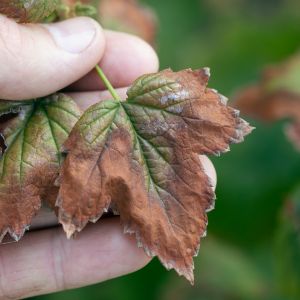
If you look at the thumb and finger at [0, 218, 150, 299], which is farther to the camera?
finger at [0, 218, 150, 299]

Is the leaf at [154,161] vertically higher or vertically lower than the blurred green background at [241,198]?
higher

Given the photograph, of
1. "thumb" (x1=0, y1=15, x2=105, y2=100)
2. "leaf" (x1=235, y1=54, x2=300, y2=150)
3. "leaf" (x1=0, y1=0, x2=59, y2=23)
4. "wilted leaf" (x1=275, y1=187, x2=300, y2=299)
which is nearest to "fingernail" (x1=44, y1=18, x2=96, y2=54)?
"thumb" (x1=0, y1=15, x2=105, y2=100)

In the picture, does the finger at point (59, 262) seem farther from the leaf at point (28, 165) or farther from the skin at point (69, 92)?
the leaf at point (28, 165)

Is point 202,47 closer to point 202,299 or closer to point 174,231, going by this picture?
point 202,299

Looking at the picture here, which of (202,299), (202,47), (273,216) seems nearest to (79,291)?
(202,299)

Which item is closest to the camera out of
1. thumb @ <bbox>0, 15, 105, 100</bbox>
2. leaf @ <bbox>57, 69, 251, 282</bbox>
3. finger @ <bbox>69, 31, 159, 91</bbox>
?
leaf @ <bbox>57, 69, 251, 282</bbox>

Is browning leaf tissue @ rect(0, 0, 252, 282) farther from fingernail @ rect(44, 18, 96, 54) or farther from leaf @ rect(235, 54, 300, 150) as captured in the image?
leaf @ rect(235, 54, 300, 150)

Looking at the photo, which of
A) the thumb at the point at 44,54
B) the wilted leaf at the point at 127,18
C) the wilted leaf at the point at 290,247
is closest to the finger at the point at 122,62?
the thumb at the point at 44,54
